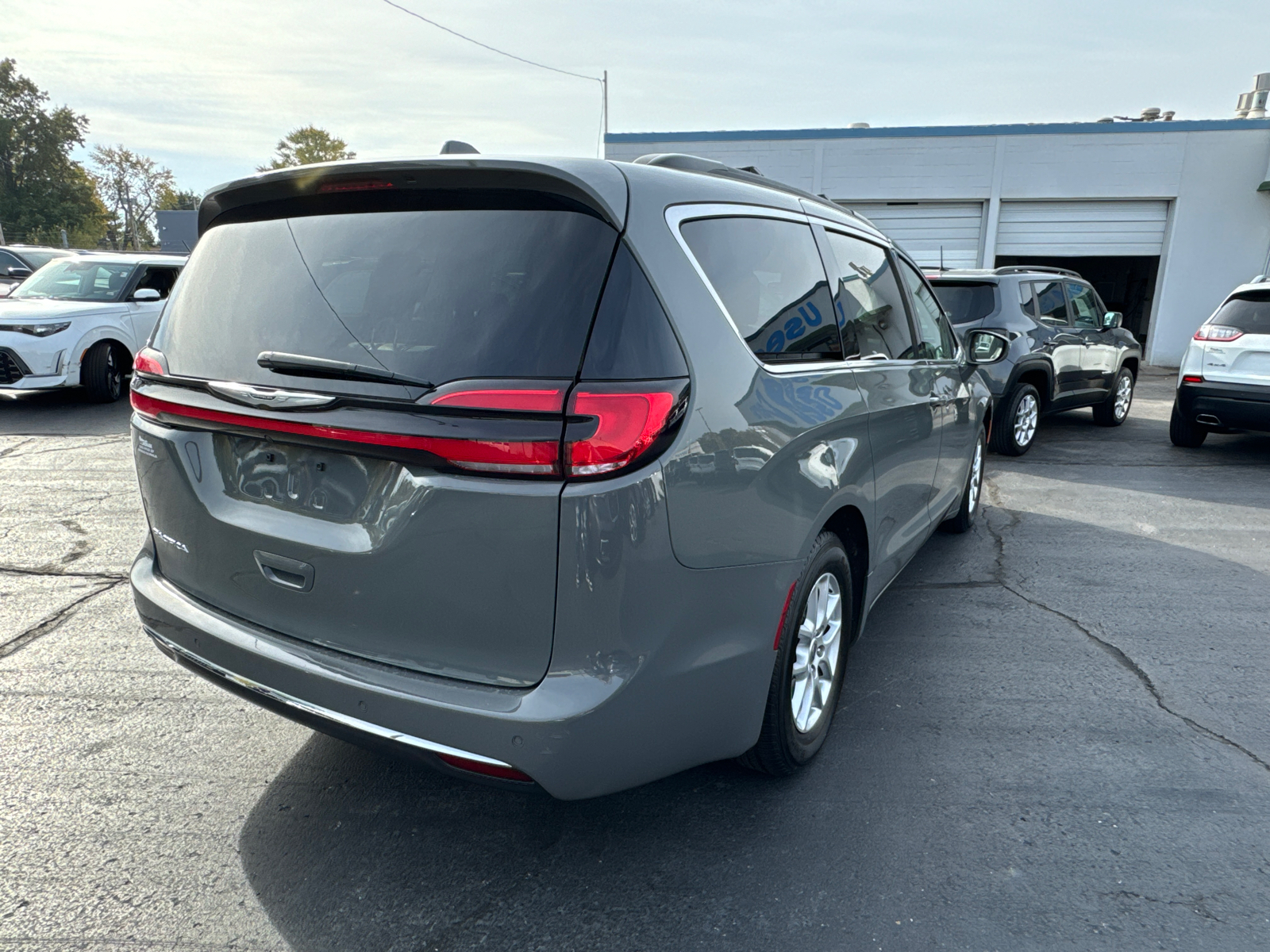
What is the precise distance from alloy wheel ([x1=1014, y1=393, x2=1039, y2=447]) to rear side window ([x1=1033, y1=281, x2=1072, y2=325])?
32.4 inches

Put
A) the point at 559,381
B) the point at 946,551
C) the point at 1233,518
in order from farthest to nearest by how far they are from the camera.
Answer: the point at 1233,518 → the point at 946,551 → the point at 559,381

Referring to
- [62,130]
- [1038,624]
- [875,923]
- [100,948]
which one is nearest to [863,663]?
[1038,624]

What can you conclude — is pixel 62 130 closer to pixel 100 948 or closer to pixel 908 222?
pixel 908 222

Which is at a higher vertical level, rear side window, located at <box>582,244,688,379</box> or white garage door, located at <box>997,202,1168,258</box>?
white garage door, located at <box>997,202,1168,258</box>

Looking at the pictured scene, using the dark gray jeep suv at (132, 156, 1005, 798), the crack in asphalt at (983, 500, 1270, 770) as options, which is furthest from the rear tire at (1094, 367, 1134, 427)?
the dark gray jeep suv at (132, 156, 1005, 798)

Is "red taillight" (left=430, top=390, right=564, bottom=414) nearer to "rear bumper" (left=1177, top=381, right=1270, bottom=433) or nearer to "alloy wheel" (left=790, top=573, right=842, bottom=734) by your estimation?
"alloy wheel" (left=790, top=573, right=842, bottom=734)

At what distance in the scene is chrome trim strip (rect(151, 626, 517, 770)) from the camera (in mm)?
1995

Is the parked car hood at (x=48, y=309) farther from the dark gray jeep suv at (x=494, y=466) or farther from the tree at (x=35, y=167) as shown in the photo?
the tree at (x=35, y=167)

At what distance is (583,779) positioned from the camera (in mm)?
2008

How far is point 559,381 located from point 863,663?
2381mm

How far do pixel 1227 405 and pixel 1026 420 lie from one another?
1.68 meters

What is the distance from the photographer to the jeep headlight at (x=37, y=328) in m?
9.20

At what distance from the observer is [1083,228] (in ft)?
55.3

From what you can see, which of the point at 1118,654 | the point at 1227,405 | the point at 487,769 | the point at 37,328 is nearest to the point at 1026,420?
the point at 1227,405
